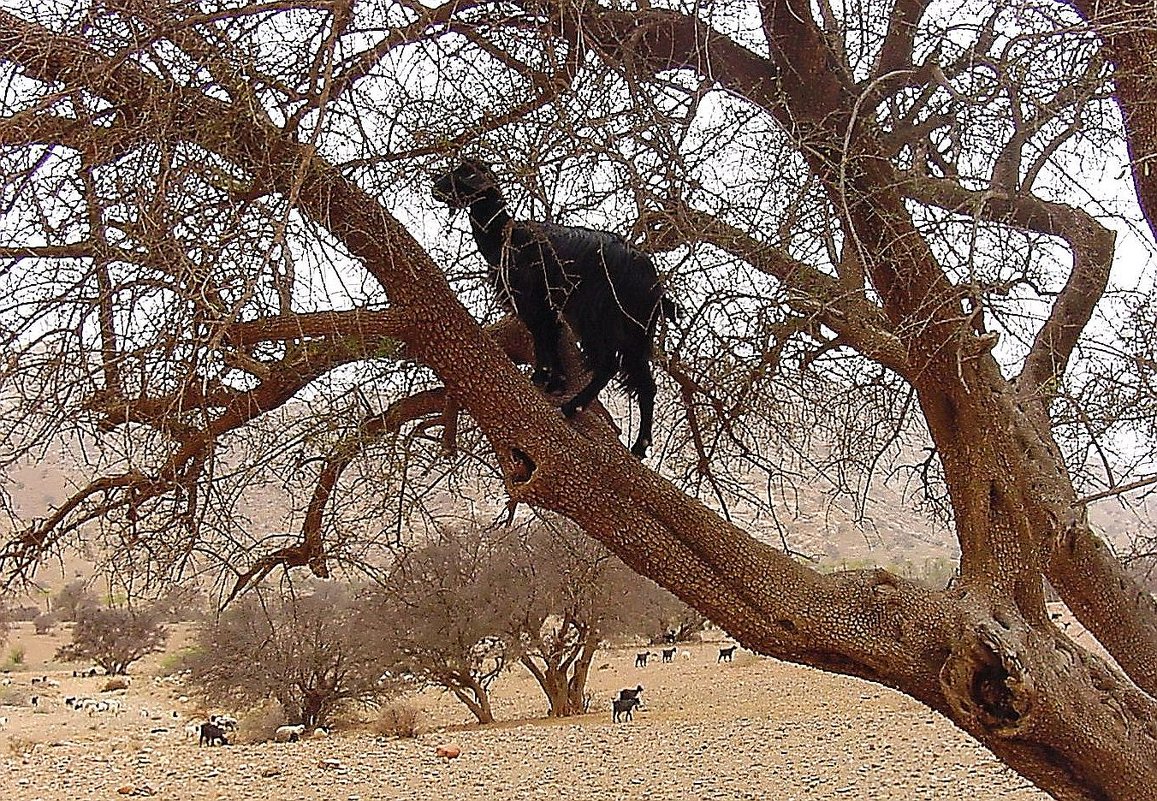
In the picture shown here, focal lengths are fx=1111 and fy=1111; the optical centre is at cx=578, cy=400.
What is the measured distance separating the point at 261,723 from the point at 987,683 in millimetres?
18086

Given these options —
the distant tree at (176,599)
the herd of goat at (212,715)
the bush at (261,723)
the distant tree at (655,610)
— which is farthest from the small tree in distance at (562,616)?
the distant tree at (176,599)

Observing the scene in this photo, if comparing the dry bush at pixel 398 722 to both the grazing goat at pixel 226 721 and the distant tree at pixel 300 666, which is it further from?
the grazing goat at pixel 226 721

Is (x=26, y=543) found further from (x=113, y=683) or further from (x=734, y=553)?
Result: (x=113, y=683)

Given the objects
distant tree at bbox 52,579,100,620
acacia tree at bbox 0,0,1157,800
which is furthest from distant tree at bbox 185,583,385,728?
acacia tree at bbox 0,0,1157,800

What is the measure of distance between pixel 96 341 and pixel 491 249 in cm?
137

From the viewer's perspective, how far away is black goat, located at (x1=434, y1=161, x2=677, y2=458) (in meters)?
3.74

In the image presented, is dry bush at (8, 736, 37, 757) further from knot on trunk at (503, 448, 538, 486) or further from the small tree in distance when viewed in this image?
knot on trunk at (503, 448, 538, 486)

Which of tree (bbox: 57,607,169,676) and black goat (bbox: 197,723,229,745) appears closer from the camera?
black goat (bbox: 197,723,229,745)

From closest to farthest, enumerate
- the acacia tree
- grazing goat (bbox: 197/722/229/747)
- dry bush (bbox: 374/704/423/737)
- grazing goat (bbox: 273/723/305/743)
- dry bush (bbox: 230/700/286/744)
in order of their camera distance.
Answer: the acacia tree < grazing goat (bbox: 197/722/229/747) < grazing goat (bbox: 273/723/305/743) < dry bush (bbox: 374/704/423/737) < dry bush (bbox: 230/700/286/744)

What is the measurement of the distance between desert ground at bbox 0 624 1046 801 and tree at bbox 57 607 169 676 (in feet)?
31.2

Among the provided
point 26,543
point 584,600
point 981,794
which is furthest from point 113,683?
point 26,543

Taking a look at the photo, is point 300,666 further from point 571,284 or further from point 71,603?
point 571,284

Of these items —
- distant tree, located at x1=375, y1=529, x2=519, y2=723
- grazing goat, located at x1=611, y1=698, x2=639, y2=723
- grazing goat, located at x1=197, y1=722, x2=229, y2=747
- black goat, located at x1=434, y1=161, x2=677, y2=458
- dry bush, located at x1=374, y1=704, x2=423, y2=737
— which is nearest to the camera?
black goat, located at x1=434, y1=161, x2=677, y2=458

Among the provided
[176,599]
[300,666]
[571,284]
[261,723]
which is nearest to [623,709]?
[300,666]
